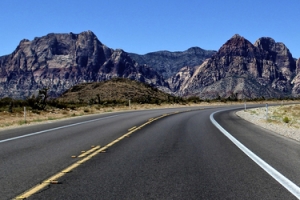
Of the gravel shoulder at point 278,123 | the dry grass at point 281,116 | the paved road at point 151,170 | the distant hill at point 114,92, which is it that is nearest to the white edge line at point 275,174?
the paved road at point 151,170

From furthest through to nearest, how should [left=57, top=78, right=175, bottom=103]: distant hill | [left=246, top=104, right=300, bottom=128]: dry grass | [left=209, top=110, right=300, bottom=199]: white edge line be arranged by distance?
[left=57, top=78, right=175, bottom=103]: distant hill
[left=246, top=104, right=300, bottom=128]: dry grass
[left=209, top=110, right=300, bottom=199]: white edge line

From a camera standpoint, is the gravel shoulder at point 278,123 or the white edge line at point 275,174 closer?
the white edge line at point 275,174

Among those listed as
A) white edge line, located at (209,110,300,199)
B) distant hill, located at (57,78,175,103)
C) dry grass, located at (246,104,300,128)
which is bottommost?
dry grass, located at (246,104,300,128)

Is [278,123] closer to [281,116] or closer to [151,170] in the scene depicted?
[281,116]

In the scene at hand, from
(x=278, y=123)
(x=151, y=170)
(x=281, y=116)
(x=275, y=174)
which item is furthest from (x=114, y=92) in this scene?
(x=275, y=174)

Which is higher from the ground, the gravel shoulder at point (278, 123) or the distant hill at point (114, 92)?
the distant hill at point (114, 92)

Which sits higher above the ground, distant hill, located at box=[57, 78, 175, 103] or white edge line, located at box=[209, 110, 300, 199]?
distant hill, located at box=[57, 78, 175, 103]

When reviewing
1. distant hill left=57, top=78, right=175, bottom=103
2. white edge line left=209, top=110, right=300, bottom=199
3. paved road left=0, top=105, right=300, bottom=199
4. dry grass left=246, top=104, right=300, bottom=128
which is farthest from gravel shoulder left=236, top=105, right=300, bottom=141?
distant hill left=57, top=78, right=175, bottom=103

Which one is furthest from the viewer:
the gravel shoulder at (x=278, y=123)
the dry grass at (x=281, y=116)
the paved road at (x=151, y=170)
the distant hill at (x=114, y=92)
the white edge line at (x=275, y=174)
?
the distant hill at (x=114, y=92)

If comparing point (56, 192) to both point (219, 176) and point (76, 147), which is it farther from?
point (76, 147)

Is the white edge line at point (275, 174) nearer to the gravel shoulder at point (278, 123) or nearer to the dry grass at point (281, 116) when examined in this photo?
the gravel shoulder at point (278, 123)

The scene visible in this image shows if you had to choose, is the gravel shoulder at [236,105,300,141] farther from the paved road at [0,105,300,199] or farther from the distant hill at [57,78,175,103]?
the distant hill at [57,78,175,103]

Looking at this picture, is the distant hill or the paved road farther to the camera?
the distant hill

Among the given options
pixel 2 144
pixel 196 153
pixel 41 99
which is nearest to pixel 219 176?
pixel 196 153
